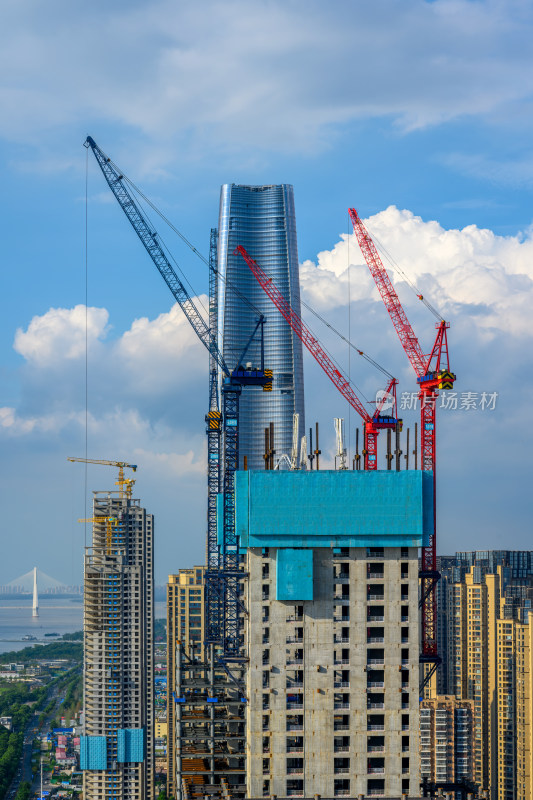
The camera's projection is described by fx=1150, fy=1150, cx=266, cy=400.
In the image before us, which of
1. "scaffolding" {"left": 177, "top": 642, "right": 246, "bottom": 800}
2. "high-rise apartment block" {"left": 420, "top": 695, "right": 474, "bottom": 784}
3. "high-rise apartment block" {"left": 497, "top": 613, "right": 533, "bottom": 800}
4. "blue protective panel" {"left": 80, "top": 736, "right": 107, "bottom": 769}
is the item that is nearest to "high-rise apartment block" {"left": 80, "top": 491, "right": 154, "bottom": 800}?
"blue protective panel" {"left": 80, "top": 736, "right": 107, "bottom": 769}

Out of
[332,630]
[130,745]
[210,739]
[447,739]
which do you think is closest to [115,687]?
[130,745]

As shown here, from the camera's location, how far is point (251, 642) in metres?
63.2

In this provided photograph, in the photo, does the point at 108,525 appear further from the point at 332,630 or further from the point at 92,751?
the point at 332,630

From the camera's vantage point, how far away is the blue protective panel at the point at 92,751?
160 meters

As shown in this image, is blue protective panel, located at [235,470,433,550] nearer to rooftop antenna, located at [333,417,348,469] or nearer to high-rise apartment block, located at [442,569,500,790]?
rooftop antenna, located at [333,417,348,469]

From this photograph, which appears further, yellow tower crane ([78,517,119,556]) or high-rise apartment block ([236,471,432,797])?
yellow tower crane ([78,517,119,556])

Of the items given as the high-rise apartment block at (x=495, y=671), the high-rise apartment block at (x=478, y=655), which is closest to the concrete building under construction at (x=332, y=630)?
the high-rise apartment block at (x=495, y=671)

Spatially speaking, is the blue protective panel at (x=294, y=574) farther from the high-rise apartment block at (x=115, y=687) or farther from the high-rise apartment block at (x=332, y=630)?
the high-rise apartment block at (x=115, y=687)

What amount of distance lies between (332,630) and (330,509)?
6.67m

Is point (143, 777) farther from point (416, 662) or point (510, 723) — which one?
point (416, 662)

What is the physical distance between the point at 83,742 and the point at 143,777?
11906 millimetres

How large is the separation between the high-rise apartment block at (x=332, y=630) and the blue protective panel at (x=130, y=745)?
104 m

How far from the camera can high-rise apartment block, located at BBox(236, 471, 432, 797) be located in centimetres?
6297

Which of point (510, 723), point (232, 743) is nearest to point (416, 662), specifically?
point (232, 743)
